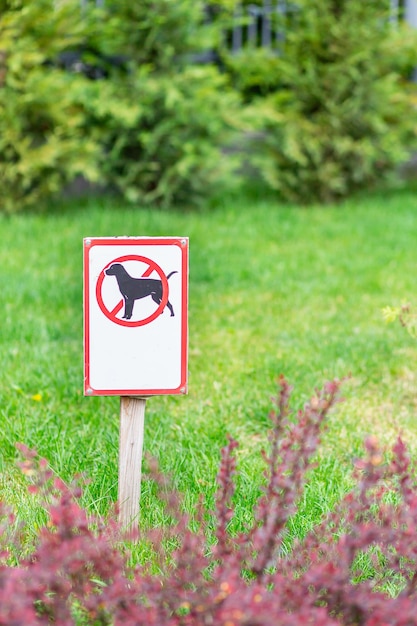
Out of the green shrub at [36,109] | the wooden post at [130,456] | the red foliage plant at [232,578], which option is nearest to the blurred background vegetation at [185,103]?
the green shrub at [36,109]

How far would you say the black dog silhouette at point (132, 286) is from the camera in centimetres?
234

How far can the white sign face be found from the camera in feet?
7.74

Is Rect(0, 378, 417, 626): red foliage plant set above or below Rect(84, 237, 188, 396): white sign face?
below

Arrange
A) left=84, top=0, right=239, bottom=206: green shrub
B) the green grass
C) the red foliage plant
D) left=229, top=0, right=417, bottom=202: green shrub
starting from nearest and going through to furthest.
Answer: the red foliage plant < the green grass < left=84, top=0, right=239, bottom=206: green shrub < left=229, top=0, right=417, bottom=202: green shrub

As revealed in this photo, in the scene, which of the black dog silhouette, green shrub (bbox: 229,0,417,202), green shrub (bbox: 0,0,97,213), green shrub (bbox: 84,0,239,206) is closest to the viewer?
→ the black dog silhouette

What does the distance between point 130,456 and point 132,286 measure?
533 millimetres

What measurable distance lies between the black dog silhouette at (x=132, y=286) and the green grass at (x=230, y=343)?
2.45 feet

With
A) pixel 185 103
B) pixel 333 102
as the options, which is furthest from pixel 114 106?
pixel 333 102

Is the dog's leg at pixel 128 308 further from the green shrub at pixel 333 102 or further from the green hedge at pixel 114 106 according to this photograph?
the green shrub at pixel 333 102

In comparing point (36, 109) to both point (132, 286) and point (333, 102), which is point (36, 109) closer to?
point (333, 102)

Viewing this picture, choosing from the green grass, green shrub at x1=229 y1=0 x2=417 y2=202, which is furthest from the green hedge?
green shrub at x1=229 y1=0 x2=417 y2=202

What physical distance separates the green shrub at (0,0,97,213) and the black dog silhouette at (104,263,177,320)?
4982 millimetres

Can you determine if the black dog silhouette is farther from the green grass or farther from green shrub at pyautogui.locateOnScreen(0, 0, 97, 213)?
green shrub at pyautogui.locateOnScreen(0, 0, 97, 213)

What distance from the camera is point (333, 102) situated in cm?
810
